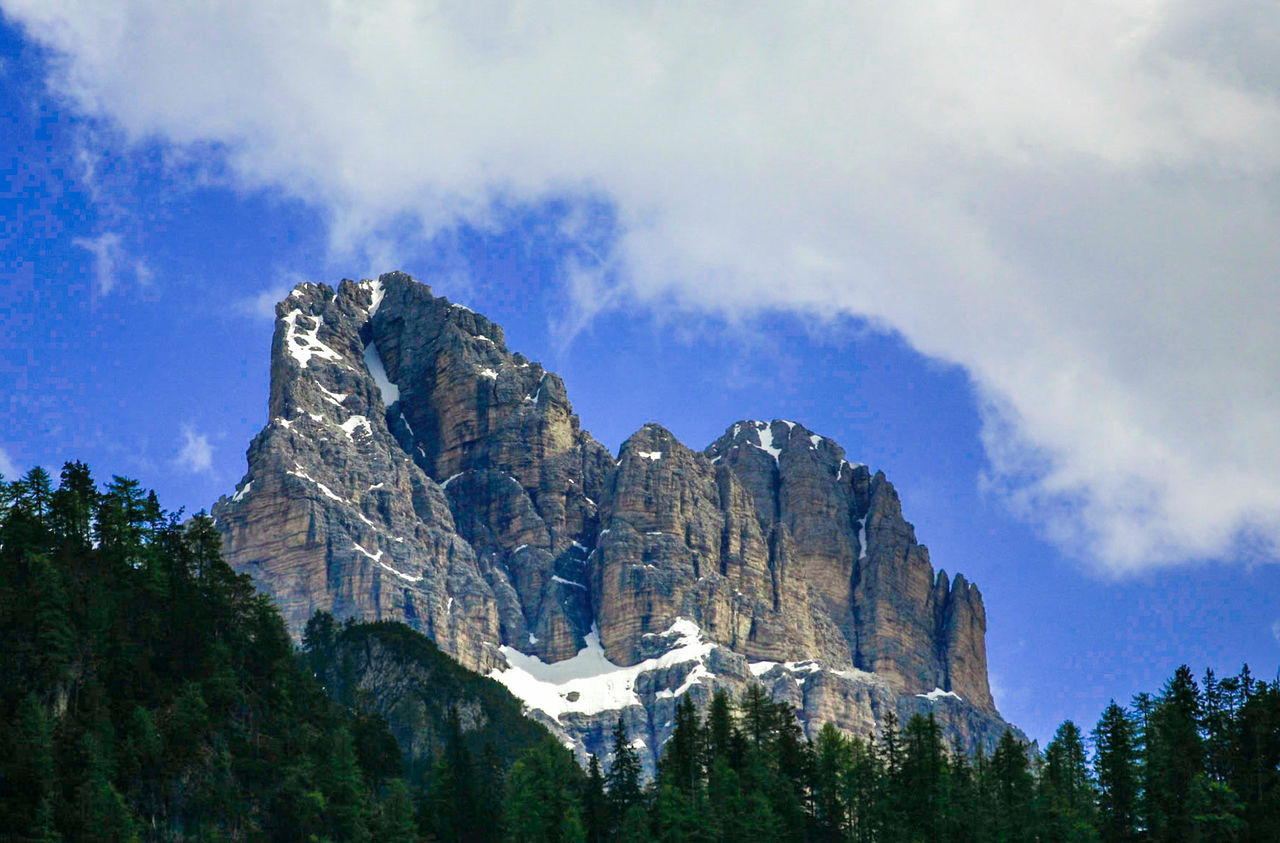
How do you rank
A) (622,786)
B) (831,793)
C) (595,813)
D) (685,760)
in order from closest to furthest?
(595,813)
(831,793)
(622,786)
(685,760)

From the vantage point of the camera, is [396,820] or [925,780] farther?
[925,780]

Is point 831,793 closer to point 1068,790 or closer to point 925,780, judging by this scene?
point 925,780

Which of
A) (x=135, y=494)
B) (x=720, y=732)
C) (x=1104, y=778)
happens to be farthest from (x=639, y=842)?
(x=135, y=494)

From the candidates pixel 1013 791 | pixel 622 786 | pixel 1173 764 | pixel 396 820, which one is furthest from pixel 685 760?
pixel 1173 764

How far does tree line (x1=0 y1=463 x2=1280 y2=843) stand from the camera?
141 metres

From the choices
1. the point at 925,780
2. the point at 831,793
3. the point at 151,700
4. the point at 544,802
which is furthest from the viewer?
the point at 831,793

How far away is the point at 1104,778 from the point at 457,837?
53.8 metres

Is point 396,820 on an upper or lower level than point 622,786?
lower

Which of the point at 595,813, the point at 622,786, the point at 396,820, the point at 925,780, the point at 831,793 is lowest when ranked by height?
the point at 396,820

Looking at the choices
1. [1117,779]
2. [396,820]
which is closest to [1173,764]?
[1117,779]

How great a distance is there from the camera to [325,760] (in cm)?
15462

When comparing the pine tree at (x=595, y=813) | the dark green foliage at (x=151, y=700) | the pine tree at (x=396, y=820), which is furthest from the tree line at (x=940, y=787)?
the dark green foliage at (x=151, y=700)

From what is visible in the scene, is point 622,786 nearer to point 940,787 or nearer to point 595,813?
point 595,813

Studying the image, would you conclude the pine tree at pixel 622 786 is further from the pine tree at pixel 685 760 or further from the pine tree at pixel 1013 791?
the pine tree at pixel 1013 791
